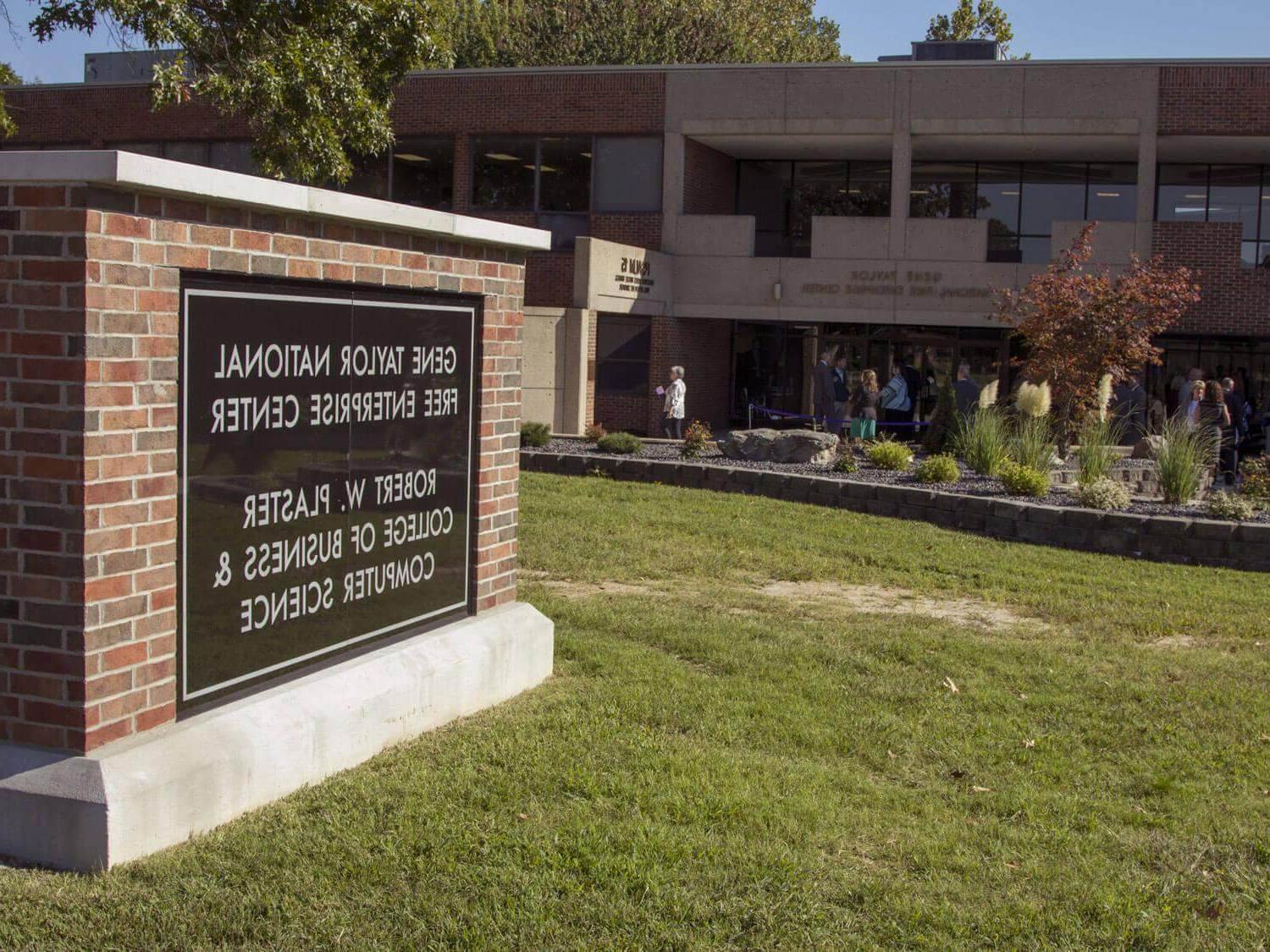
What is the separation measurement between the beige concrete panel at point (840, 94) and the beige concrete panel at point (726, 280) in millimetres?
3146

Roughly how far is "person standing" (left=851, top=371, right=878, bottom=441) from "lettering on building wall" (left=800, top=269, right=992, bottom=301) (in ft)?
18.7

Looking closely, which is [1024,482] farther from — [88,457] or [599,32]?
[599,32]

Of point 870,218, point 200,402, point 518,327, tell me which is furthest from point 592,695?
point 870,218

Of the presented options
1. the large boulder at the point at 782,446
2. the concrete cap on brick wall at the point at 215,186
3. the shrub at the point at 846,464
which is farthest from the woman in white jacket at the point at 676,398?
the concrete cap on brick wall at the point at 215,186

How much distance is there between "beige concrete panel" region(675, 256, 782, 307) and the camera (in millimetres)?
29438

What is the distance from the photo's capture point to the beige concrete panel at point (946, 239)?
28.0m

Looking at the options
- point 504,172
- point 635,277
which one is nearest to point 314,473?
point 635,277

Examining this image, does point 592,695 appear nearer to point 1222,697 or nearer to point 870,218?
point 1222,697

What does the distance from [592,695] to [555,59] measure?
42.1m

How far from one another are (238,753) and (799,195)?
2926 cm

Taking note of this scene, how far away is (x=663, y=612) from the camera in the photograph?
9.65 metres

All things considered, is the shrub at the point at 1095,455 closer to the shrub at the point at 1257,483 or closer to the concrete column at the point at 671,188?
the shrub at the point at 1257,483

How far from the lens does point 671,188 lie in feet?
98.0

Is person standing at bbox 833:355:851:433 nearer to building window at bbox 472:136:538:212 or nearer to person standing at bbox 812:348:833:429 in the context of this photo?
person standing at bbox 812:348:833:429
